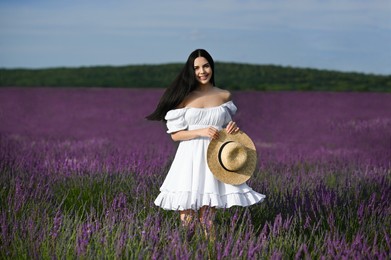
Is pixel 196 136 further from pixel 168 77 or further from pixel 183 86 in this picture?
pixel 168 77

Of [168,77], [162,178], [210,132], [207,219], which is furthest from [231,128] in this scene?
[168,77]

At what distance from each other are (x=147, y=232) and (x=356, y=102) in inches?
474

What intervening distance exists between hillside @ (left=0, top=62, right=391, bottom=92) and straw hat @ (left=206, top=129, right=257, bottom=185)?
21587 millimetres

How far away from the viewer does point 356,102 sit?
14781mm

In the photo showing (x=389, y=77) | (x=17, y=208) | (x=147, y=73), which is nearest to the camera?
(x=17, y=208)

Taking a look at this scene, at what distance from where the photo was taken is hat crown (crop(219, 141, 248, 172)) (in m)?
3.88

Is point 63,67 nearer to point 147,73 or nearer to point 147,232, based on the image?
point 147,73

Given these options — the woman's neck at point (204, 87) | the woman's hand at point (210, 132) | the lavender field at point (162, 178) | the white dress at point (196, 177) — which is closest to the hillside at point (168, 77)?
the lavender field at point (162, 178)

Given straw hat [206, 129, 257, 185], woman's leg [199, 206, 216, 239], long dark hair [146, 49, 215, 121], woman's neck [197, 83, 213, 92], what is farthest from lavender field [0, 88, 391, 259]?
woman's neck [197, 83, 213, 92]

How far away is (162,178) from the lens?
18.2 ft

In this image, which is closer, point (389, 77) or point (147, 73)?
point (389, 77)

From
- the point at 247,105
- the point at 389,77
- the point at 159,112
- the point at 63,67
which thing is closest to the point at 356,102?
the point at 247,105

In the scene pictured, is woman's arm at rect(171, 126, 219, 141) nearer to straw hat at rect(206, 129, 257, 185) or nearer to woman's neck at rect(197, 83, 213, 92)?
straw hat at rect(206, 129, 257, 185)

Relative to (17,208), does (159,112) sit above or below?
above
